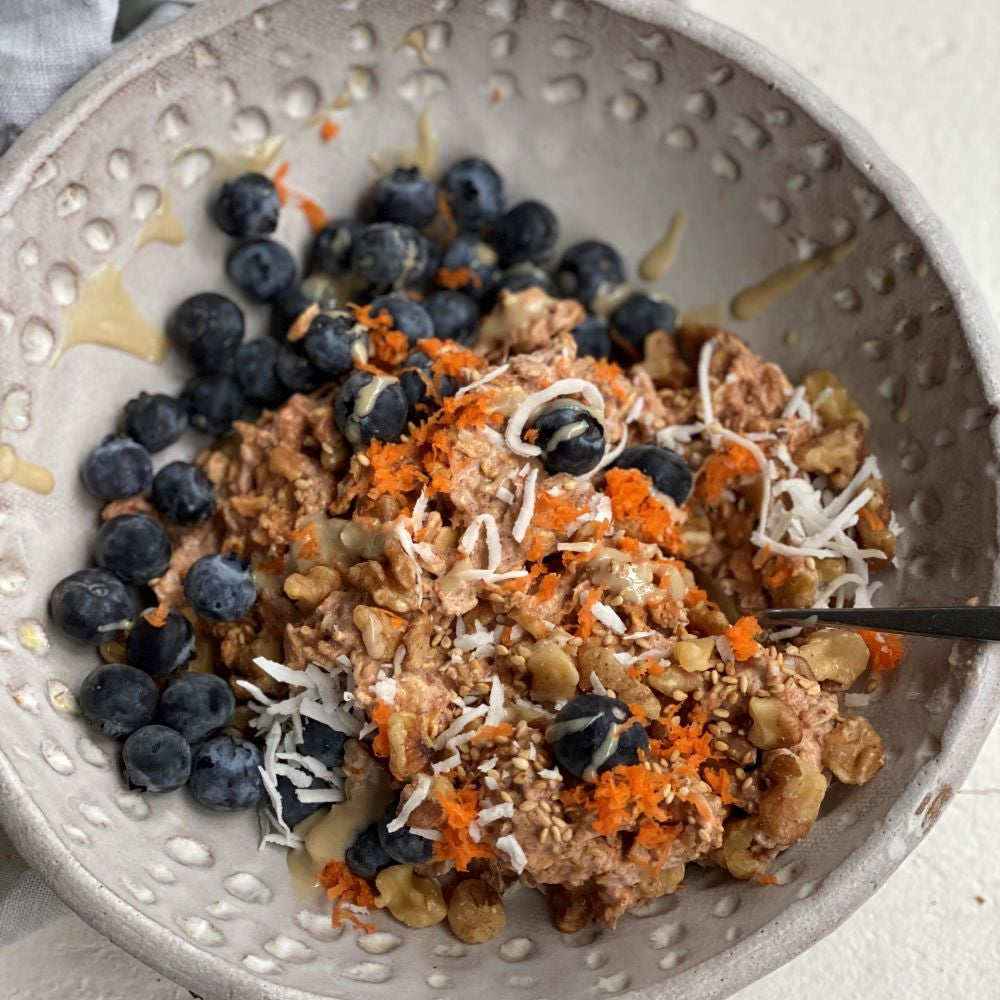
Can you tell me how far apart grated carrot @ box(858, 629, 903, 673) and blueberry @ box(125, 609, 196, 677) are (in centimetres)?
103

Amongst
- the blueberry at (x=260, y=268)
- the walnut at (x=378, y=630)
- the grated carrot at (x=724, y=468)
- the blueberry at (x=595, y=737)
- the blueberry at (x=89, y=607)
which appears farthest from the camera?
the blueberry at (x=260, y=268)

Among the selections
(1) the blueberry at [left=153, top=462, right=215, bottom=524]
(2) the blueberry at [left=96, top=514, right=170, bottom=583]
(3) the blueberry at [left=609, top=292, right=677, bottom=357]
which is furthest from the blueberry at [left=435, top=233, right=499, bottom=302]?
(2) the blueberry at [left=96, top=514, right=170, bottom=583]

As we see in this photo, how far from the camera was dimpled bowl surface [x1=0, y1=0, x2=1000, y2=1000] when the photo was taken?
1616mm

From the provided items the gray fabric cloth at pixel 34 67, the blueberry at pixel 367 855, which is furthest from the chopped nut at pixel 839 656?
the gray fabric cloth at pixel 34 67

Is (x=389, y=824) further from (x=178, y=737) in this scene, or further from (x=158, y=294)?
(x=158, y=294)

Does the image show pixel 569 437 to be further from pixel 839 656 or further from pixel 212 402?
pixel 212 402

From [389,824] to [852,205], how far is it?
1.21 metres

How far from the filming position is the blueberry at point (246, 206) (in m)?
1.95

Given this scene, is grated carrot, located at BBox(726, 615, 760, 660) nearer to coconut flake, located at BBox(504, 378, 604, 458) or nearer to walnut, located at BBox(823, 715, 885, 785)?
walnut, located at BBox(823, 715, 885, 785)

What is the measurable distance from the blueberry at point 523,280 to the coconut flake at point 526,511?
472 mm

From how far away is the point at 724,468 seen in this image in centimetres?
190

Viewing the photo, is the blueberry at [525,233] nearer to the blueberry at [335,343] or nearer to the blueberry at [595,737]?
the blueberry at [335,343]

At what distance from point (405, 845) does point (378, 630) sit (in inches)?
12.2

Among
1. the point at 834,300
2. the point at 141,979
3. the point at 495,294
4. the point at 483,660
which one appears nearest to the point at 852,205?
the point at 834,300
